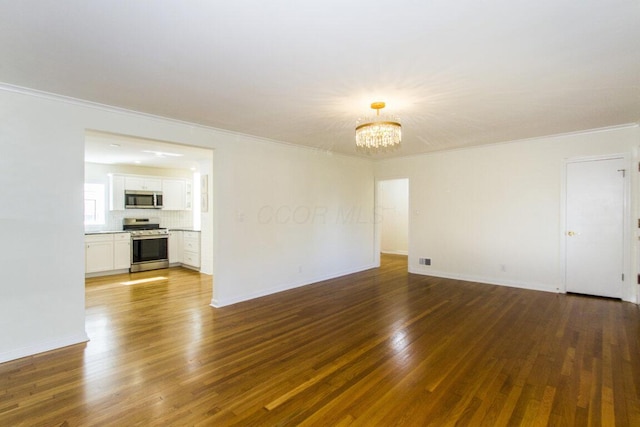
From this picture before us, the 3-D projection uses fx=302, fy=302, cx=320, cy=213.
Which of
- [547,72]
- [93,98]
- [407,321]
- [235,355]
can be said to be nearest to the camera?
[547,72]

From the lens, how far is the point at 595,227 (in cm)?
460

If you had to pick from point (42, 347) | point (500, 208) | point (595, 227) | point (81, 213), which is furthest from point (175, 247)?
point (595, 227)

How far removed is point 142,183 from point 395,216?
7067mm

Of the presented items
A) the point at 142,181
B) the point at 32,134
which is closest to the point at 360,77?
the point at 32,134

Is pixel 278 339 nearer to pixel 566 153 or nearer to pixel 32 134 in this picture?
pixel 32 134

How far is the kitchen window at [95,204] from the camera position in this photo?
6.75 meters

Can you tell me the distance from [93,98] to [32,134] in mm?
648

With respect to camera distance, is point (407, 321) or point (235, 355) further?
point (407, 321)

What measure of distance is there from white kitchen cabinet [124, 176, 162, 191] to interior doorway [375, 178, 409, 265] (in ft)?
20.2

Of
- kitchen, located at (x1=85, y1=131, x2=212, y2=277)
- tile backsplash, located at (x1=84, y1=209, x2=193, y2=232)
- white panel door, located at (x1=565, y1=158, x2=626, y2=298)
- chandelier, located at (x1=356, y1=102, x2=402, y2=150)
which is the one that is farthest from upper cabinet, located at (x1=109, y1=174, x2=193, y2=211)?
white panel door, located at (x1=565, y1=158, x2=626, y2=298)

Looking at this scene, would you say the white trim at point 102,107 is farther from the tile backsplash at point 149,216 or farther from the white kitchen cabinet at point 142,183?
the tile backsplash at point 149,216

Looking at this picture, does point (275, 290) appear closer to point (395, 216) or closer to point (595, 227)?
point (595, 227)

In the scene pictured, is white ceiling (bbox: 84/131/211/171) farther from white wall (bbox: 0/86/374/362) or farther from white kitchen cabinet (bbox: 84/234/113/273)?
white kitchen cabinet (bbox: 84/234/113/273)

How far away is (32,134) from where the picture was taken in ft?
9.67
